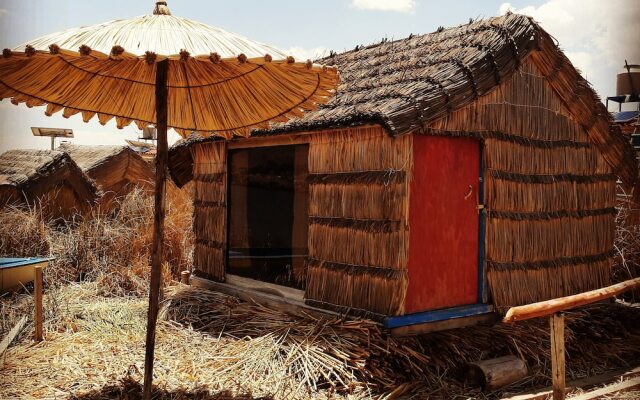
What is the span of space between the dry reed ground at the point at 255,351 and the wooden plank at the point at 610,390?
727mm

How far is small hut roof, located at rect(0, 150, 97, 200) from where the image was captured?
1095cm

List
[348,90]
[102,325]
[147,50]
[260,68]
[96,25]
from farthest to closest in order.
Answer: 1. [102,325]
2. [348,90]
3. [260,68]
4. [96,25]
5. [147,50]

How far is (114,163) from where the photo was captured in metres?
13.5

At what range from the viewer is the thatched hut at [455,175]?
575 centimetres

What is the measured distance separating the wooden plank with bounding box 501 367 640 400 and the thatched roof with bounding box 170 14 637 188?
103 inches

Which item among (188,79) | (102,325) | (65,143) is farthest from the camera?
(65,143)

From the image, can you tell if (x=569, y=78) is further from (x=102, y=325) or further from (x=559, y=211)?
(x=102, y=325)

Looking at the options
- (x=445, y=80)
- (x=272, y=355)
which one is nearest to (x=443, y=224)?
(x=445, y=80)

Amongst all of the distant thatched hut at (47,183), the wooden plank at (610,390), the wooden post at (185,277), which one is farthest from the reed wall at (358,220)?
the distant thatched hut at (47,183)

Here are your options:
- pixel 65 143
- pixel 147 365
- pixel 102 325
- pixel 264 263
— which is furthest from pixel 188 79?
pixel 65 143

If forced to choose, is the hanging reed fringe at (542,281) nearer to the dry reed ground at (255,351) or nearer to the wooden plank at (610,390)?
the dry reed ground at (255,351)

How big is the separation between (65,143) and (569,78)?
42.1 feet

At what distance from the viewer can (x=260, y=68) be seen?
4867 millimetres

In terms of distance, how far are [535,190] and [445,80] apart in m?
2.09
